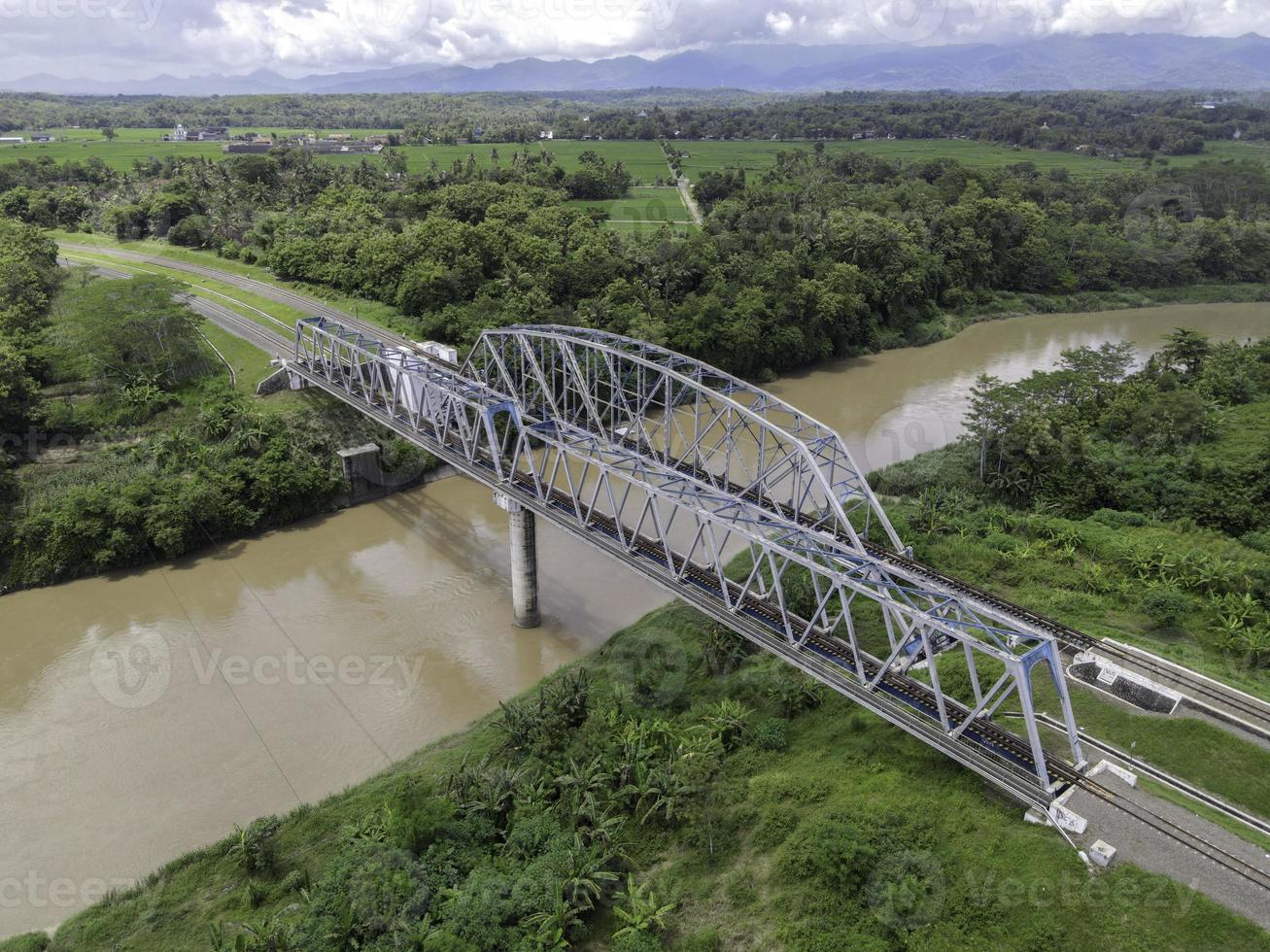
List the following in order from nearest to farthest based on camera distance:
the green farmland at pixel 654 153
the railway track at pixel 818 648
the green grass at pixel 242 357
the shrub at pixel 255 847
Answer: the railway track at pixel 818 648 → the shrub at pixel 255 847 → the green grass at pixel 242 357 → the green farmland at pixel 654 153

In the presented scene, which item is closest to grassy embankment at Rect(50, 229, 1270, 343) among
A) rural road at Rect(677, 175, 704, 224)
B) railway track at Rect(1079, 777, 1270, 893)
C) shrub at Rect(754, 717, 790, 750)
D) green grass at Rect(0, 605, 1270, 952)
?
rural road at Rect(677, 175, 704, 224)

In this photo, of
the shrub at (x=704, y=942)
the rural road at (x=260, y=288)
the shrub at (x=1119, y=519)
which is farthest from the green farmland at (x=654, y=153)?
the shrub at (x=704, y=942)

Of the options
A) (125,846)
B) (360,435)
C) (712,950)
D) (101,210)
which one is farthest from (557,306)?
(101,210)

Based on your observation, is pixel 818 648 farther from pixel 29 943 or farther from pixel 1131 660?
pixel 29 943

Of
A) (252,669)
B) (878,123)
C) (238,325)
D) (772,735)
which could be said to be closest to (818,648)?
(772,735)

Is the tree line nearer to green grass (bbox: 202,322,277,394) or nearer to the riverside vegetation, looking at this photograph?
green grass (bbox: 202,322,277,394)

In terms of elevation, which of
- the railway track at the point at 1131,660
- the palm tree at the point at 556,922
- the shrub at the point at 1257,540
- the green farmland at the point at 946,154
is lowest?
the palm tree at the point at 556,922

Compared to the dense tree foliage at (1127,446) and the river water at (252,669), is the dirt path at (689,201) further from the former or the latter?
the river water at (252,669)
